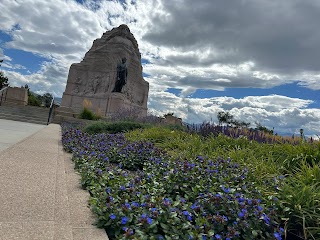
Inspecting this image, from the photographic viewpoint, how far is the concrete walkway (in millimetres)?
1608

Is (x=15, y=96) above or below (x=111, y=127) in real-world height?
above

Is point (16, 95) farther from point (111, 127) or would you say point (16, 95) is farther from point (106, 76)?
point (111, 127)

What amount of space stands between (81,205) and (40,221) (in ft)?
1.33

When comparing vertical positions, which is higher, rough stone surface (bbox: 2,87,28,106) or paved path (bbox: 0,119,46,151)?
rough stone surface (bbox: 2,87,28,106)

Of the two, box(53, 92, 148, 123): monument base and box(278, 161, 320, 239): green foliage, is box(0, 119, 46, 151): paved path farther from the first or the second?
box(53, 92, 148, 123): monument base

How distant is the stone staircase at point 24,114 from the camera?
54.3ft

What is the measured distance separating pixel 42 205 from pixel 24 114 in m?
18.1

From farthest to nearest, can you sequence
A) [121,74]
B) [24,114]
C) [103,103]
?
[103,103] → [121,74] → [24,114]

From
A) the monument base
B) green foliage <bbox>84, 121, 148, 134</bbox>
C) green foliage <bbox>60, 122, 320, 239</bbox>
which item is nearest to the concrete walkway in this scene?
green foliage <bbox>60, 122, 320, 239</bbox>

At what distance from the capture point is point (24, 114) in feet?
59.7

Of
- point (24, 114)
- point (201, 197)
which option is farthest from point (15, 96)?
point (201, 197)

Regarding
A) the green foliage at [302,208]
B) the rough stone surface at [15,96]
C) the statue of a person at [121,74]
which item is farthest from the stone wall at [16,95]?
the green foliage at [302,208]

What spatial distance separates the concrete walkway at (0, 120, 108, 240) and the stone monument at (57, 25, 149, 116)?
21082 millimetres

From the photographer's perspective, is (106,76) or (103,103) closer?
(103,103)
